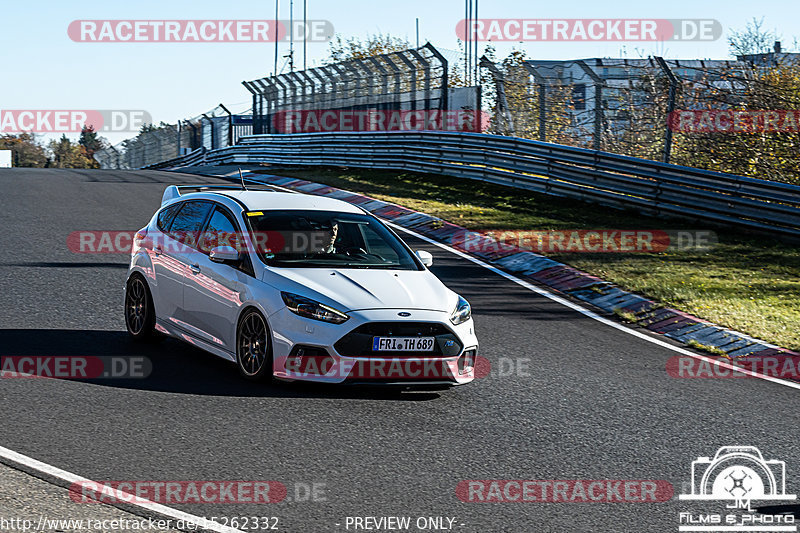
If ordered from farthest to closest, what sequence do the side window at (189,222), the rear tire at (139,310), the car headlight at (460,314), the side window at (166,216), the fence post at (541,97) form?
the fence post at (541,97)
the side window at (166,216)
the rear tire at (139,310)
the side window at (189,222)
the car headlight at (460,314)

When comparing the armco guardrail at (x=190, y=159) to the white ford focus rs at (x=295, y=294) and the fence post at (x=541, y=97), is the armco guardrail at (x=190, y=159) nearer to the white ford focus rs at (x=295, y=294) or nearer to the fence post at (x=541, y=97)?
the fence post at (x=541, y=97)

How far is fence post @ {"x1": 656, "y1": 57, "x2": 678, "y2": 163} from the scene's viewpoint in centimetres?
1966

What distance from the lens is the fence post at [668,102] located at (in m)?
19.7

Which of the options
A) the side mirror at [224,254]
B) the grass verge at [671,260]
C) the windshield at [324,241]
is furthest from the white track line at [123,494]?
the grass verge at [671,260]

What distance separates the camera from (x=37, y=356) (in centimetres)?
866

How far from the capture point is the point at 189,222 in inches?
373

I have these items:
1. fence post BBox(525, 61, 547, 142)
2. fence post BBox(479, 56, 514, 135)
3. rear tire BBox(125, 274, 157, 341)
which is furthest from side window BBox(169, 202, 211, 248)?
fence post BBox(479, 56, 514, 135)

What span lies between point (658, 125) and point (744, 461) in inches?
575

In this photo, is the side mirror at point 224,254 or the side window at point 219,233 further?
the side window at point 219,233

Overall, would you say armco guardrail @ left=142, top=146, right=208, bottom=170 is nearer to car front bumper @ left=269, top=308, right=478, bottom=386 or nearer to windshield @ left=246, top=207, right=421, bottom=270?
windshield @ left=246, top=207, right=421, bottom=270

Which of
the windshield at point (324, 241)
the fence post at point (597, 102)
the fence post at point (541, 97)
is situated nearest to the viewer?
the windshield at point (324, 241)

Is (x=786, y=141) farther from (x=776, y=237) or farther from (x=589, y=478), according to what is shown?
(x=589, y=478)

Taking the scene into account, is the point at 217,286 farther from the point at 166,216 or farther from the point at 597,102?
the point at 597,102

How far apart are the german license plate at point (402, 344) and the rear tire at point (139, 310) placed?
114 inches
